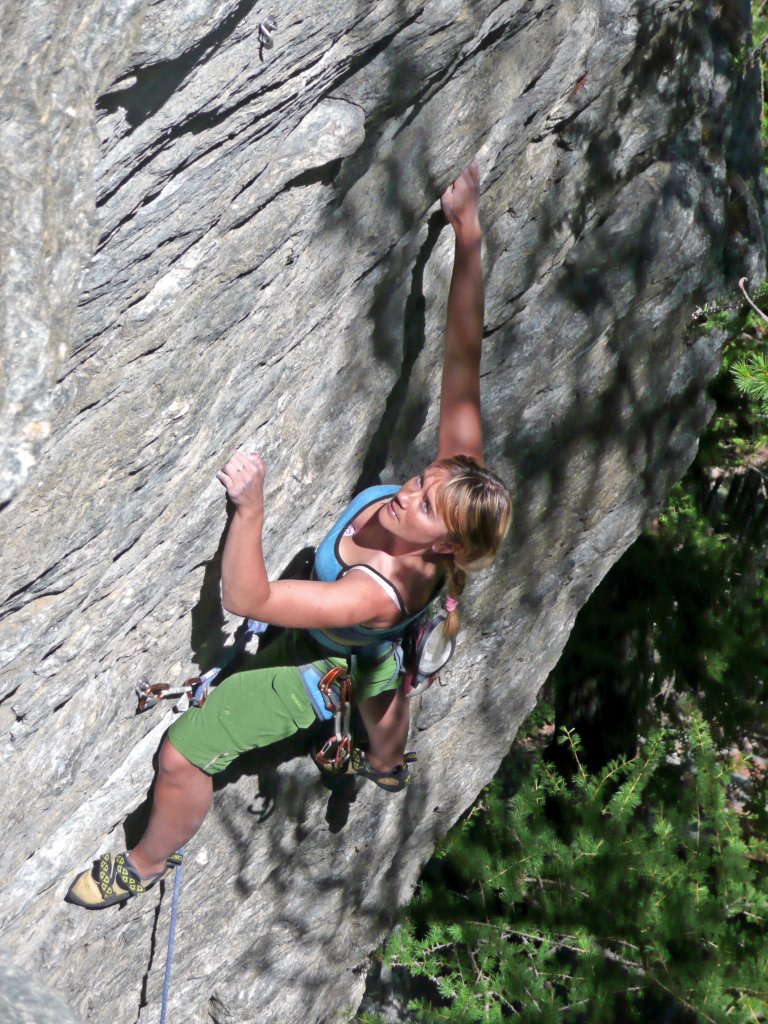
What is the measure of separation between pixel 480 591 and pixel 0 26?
3157 mm

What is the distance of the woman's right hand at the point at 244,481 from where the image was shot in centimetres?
285

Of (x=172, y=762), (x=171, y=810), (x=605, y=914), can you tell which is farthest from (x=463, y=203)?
(x=605, y=914)

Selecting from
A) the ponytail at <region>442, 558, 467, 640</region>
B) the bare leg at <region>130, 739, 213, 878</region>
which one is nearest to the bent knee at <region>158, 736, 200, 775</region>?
the bare leg at <region>130, 739, 213, 878</region>

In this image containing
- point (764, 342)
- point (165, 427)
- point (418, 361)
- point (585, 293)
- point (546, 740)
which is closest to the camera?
point (165, 427)

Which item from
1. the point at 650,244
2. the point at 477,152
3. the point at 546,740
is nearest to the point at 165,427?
the point at 477,152

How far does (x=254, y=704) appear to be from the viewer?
11.2ft

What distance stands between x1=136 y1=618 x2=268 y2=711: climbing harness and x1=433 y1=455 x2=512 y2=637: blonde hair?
851mm

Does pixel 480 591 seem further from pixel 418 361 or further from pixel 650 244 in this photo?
pixel 650 244

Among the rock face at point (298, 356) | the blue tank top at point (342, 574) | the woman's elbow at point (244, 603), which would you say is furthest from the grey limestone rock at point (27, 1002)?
the blue tank top at point (342, 574)

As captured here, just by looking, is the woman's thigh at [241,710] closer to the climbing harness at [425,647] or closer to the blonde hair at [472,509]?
the climbing harness at [425,647]

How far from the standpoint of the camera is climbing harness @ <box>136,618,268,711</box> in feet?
10.8

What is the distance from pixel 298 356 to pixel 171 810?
1808mm

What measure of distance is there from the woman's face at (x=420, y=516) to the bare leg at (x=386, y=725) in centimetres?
96

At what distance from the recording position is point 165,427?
2654 mm
